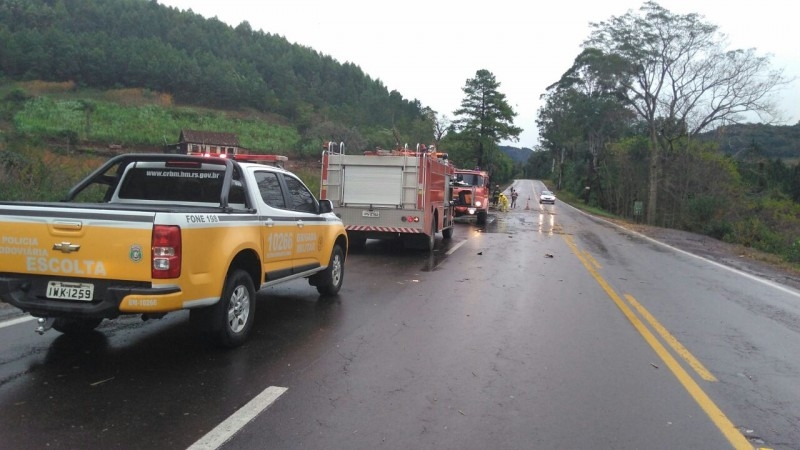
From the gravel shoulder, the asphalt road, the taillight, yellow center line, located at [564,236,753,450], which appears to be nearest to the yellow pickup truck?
the taillight

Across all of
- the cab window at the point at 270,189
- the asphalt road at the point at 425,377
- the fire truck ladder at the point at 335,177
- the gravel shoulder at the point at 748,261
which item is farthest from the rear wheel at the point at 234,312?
the gravel shoulder at the point at 748,261

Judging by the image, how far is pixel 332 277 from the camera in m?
8.73

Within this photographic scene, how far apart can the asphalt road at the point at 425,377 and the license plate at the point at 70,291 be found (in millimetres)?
664

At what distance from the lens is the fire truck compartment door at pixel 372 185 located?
14.1 metres

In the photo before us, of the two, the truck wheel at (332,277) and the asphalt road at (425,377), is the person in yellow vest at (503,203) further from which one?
the truck wheel at (332,277)

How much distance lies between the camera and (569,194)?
8288 centimetres

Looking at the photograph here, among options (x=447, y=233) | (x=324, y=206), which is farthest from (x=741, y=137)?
(x=324, y=206)

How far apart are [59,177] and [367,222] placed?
7.84 metres

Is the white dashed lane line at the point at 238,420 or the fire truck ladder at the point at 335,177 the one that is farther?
the fire truck ladder at the point at 335,177

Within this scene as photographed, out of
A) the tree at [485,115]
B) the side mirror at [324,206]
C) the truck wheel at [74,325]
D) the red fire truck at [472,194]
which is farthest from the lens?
the tree at [485,115]

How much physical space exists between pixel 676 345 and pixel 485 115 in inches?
2306

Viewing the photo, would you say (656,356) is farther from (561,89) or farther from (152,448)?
(561,89)

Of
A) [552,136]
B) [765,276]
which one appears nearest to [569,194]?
[552,136]

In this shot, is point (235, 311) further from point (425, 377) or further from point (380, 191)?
point (380, 191)
